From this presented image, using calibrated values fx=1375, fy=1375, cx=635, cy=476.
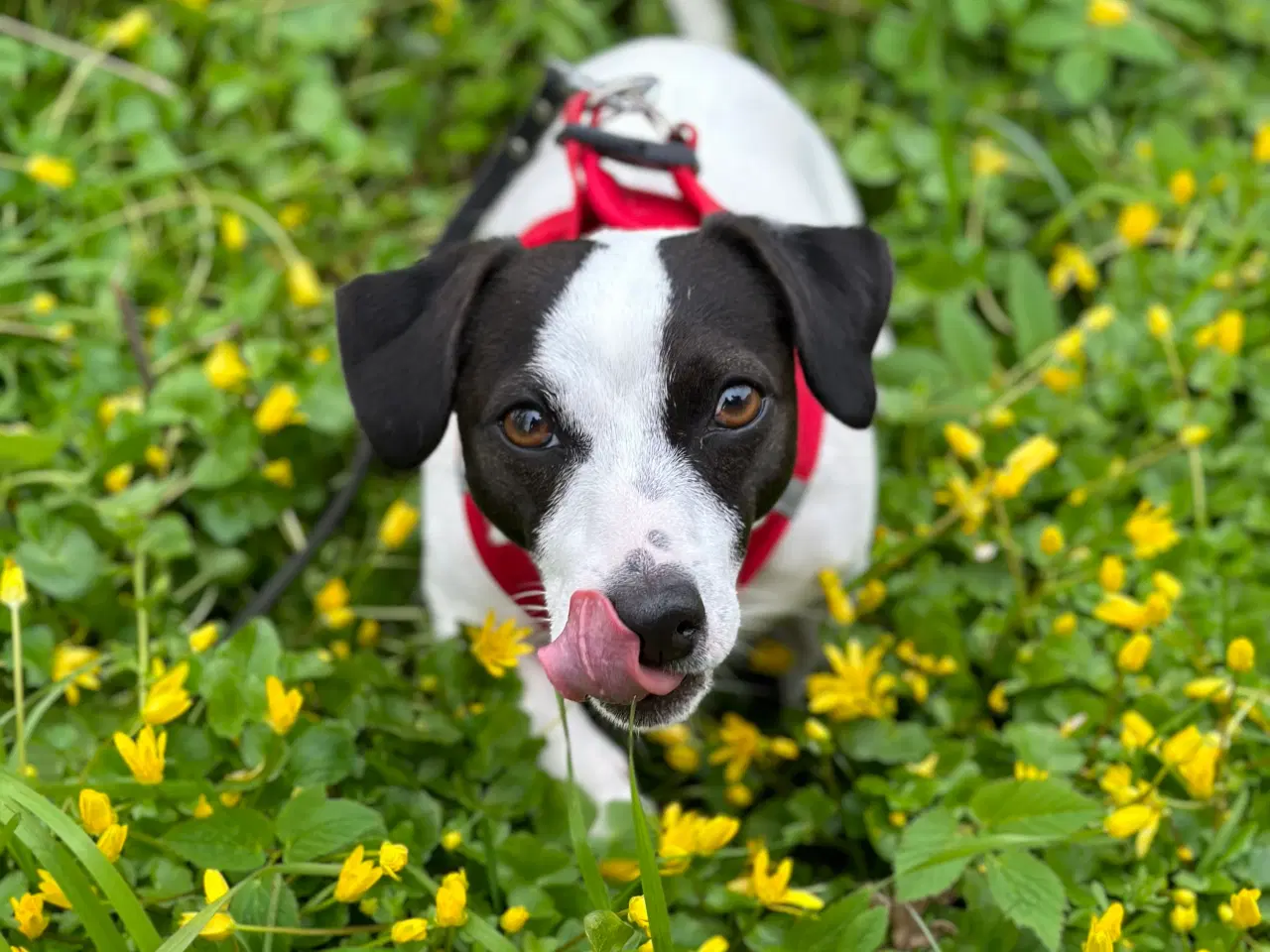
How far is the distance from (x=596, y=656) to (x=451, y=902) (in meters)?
0.45

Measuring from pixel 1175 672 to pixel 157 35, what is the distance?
3.70 meters

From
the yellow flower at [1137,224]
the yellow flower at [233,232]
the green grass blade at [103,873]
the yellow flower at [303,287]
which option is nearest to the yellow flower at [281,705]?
the green grass blade at [103,873]

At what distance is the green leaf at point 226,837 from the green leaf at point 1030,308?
255 cm

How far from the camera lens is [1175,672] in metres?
2.97

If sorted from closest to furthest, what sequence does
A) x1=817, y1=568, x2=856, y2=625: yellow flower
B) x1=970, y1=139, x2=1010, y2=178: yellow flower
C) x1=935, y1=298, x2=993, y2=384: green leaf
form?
1. x1=817, y1=568, x2=856, y2=625: yellow flower
2. x1=935, y1=298, x2=993, y2=384: green leaf
3. x1=970, y1=139, x2=1010, y2=178: yellow flower

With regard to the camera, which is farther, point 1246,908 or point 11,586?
point 11,586

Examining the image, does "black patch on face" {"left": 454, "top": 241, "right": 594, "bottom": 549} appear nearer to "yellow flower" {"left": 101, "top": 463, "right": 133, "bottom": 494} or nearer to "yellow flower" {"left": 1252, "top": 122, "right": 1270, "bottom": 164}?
"yellow flower" {"left": 101, "top": 463, "right": 133, "bottom": 494}

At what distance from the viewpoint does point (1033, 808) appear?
251 centimetres

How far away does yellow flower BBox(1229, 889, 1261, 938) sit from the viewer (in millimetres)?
2277

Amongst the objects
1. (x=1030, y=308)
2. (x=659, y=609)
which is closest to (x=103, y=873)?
(x=659, y=609)

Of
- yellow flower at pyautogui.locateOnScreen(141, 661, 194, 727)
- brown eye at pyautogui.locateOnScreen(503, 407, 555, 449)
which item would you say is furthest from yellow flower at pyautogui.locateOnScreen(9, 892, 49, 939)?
brown eye at pyautogui.locateOnScreen(503, 407, 555, 449)

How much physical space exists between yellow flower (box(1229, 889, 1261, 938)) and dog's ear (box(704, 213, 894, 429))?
104cm

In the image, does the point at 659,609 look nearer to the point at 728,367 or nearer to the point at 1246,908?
the point at 728,367

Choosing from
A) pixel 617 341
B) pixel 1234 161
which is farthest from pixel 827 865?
pixel 1234 161
